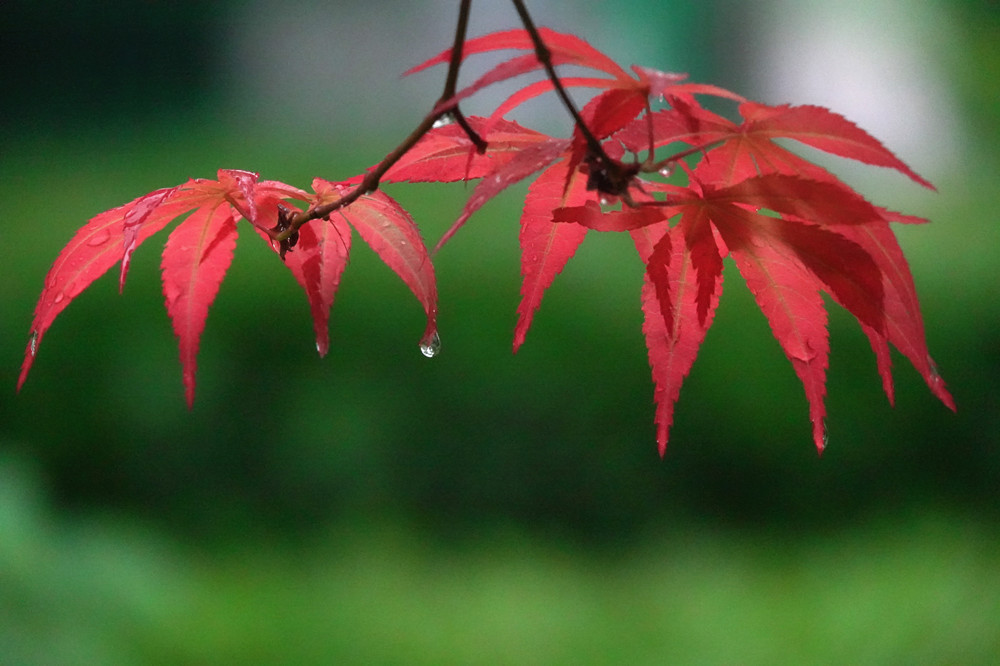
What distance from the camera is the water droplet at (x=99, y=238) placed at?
13.7 inches

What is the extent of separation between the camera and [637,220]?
0.31 metres

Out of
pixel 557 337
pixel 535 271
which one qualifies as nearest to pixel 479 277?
pixel 557 337

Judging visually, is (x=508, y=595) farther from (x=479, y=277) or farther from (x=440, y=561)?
(x=479, y=277)

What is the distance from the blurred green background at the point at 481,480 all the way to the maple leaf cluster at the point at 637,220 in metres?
0.86

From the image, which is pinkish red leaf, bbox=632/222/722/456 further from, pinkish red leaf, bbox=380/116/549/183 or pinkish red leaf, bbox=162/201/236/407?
pinkish red leaf, bbox=162/201/236/407

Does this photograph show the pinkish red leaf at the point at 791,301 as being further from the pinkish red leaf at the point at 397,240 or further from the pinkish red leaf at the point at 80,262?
the pinkish red leaf at the point at 80,262

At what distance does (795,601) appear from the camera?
1.21m

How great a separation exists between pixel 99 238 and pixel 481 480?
105 centimetres

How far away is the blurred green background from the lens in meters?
1.14

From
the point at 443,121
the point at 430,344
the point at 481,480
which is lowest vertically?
the point at 481,480

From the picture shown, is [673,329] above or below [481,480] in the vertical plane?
above

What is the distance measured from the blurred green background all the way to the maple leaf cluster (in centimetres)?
86

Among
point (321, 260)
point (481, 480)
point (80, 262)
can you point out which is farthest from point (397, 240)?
point (481, 480)

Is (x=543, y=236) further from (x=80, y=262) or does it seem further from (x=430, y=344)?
(x=80, y=262)
